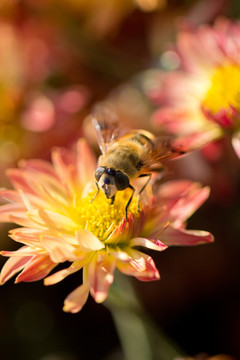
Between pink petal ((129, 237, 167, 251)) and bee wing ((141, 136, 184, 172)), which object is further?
bee wing ((141, 136, 184, 172))

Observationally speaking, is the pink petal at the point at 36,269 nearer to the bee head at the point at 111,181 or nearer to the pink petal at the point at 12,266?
the pink petal at the point at 12,266

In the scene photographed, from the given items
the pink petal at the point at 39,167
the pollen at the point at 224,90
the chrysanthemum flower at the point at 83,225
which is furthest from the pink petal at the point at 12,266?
the pollen at the point at 224,90

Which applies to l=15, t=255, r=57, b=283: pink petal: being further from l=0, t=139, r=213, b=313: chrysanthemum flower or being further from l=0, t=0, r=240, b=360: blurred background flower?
l=0, t=0, r=240, b=360: blurred background flower

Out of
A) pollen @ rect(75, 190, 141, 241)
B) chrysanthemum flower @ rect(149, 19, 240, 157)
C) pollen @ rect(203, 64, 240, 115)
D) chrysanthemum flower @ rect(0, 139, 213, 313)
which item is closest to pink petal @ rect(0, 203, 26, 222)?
chrysanthemum flower @ rect(0, 139, 213, 313)

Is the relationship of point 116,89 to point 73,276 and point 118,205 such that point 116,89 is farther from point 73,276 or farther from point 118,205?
point 118,205

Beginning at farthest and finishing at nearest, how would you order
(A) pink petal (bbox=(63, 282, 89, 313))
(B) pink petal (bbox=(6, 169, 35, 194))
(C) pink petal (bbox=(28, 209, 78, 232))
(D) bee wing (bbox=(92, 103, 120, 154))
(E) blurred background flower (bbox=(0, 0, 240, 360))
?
(E) blurred background flower (bbox=(0, 0, 240, 360)) < (D) bee wing (bbox=(92, 103, 120, 154)) < (B) pink petal (bbox=(6, 169, 35, 194)) < (C) pink petal (bbox=(28, 209, 78, 232)) < (A) pink petal (bbox=(63, 282, 89, 313))

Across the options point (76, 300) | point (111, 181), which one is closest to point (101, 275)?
point (76, 300)
